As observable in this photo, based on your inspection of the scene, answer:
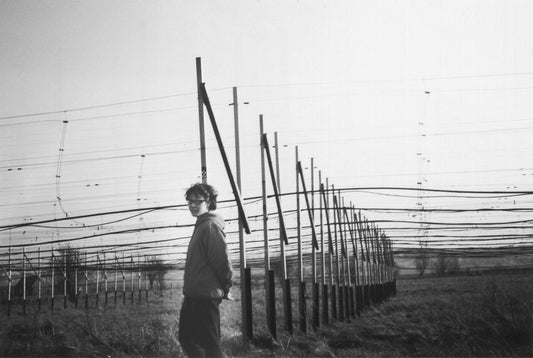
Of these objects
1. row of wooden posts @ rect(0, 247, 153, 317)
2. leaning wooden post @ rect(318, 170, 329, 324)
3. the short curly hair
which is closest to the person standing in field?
the short curly hair

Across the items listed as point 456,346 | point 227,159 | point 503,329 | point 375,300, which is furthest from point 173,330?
point 375,300

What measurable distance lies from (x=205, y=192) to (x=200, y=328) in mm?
1156

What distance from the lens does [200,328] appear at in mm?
4402

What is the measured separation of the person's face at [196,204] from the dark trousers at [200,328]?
2.43 ft

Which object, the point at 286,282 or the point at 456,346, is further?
the point at 286,282

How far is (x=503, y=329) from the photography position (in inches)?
293

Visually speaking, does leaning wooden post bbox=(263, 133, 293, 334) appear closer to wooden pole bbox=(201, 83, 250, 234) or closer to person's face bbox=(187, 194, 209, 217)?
wooden pole bbox=(201, 83, 250, 234)

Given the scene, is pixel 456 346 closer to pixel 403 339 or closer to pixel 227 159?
pixel 403 339

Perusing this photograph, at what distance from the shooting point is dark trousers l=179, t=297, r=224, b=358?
173 inches

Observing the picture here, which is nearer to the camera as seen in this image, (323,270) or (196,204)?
(196,204)

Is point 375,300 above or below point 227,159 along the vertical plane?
below

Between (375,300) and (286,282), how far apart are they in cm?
2087

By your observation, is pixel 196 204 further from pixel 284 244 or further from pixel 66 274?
pixel 66 274

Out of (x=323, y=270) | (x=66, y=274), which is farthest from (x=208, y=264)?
(x=66, y=274)
